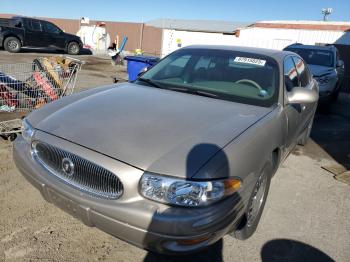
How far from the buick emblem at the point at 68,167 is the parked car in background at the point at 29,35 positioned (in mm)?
17610

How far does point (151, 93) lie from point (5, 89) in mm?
2471

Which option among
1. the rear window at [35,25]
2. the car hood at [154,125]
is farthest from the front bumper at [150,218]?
the rear window at [35,25]

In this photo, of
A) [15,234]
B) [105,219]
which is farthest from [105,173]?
[15,234]

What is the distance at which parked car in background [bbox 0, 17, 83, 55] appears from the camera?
1761 centimetres

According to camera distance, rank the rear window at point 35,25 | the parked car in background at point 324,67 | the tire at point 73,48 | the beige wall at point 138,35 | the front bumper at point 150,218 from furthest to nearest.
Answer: the beige wall at point 138,35 → the tire at point 73,48 → the rear window at point 35,25 → the parked car in background at point 324,67 → the front bumper at point 150,218

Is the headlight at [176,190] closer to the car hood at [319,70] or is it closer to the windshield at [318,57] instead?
the car hood at [319,70]

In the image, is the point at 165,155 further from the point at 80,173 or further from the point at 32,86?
the point at 32,86

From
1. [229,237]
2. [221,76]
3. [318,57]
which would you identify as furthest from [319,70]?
[229,237]

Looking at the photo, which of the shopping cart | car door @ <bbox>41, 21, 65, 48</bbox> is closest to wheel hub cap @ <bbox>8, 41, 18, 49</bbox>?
car door @ <bbox>41, 21, 65, 48</bbox>

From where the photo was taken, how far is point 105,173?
2.28 meters

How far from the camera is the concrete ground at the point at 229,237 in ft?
9.04

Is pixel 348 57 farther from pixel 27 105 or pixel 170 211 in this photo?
pixel 170 211

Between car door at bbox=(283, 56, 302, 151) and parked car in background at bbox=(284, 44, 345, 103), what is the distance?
4487 mm

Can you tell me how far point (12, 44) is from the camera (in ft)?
58.3
